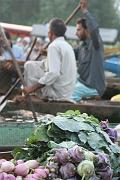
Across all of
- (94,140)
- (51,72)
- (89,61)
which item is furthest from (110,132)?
(89,61)

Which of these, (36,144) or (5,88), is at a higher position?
(36,144)

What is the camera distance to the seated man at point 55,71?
6992 millimetres

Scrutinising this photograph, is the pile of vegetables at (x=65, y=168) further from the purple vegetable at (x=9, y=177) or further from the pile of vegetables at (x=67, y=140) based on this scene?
the pile of vegetables at (x=67, y=140)

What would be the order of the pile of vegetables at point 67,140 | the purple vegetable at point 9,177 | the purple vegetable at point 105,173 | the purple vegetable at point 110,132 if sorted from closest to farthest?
the purple vegetable at point 9,177, the purple vegetable at point 105,173, the pile of vegetables at point 67,140, the purple vegetable at point 110,132

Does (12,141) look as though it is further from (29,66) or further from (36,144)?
(29,66)

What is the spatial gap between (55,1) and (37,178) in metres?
40.1

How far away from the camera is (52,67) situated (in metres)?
6.94

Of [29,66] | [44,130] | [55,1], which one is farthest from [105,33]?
[55,1]

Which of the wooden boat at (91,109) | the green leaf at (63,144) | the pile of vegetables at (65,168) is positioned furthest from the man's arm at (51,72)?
the pile of vegetables at (65,168)

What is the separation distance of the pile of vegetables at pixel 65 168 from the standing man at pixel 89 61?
4855 mm

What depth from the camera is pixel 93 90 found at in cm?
863

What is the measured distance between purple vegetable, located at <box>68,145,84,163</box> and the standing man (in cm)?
487

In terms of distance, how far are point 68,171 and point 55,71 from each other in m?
3.63

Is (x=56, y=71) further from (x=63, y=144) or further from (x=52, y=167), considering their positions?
(x=52, y=167)
